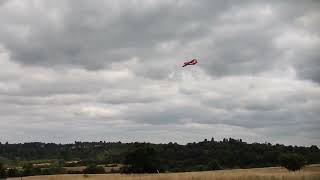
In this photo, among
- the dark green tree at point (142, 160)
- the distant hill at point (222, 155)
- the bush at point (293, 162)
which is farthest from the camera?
the distant hill at point (222, 155)

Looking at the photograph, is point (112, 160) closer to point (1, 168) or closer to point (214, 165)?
point (214, 165)

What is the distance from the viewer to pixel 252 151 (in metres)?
142

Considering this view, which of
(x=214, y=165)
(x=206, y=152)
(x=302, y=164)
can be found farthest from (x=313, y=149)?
(x=302, y=164)

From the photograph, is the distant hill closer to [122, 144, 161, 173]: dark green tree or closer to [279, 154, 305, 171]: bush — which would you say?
[122, 144, 161, 173]: dark green tree

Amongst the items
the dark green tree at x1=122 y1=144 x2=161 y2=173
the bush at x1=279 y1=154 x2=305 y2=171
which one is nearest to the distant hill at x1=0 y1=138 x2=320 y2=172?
the dark green tree at x1=122 y1=144 x2=161 y2=173

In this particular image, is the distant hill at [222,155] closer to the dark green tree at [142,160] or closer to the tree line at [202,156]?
the tree line at [202,156]

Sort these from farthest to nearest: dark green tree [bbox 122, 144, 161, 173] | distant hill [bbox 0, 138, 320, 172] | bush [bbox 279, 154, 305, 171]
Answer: distant hill [bbox 0, 138, 320, 172], dark green tree [bbox 122, 144, 161, 173], bush [bbox 279, 154, 305, 171]

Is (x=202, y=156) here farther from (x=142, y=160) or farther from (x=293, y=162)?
(x=293, y=162)

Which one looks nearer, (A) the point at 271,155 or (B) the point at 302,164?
(B) the point at 302,164

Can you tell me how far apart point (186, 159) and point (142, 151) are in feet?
147

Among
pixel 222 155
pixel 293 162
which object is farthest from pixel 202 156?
pixel 293 162

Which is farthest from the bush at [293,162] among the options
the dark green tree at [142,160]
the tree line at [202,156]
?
the dark green tree at [142,160]

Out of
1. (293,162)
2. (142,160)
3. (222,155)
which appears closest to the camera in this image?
(293,162)

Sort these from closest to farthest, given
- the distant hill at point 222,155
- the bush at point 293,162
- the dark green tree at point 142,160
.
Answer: the bush at point 293,162 < the dark green tree at point 142,160 < the distant hill at point 222,155
